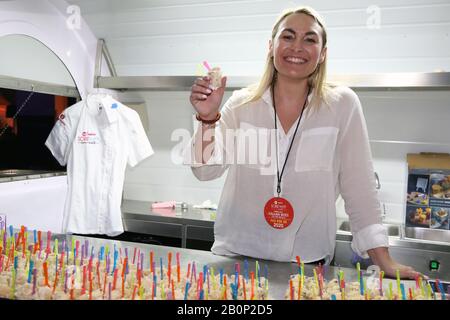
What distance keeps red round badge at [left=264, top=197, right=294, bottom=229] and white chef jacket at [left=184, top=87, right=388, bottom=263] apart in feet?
0.12

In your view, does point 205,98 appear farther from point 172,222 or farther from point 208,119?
point 172,222

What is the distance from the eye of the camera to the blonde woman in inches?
54.0

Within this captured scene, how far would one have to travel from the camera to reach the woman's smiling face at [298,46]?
1.36m

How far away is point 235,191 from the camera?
1.50 meters

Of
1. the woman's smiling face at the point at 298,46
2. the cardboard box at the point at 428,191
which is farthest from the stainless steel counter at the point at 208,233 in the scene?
the woman's smiling face at the point at 298,46

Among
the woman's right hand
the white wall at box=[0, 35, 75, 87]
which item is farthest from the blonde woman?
the white wall at box=[0, 35, 75, 87]

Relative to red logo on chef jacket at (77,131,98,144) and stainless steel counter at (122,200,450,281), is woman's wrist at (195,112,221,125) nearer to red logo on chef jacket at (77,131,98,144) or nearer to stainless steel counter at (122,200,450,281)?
stainless steel counter at (122,200,450,281)

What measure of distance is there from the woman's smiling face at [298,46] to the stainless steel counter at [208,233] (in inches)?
47.0

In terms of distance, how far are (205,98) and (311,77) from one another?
440mm

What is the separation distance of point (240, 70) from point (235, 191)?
5.43 feet

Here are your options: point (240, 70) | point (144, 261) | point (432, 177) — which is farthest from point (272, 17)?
point (144, 261)

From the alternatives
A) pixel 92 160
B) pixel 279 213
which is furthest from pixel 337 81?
pixel 92 160

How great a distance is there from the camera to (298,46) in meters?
1.36
